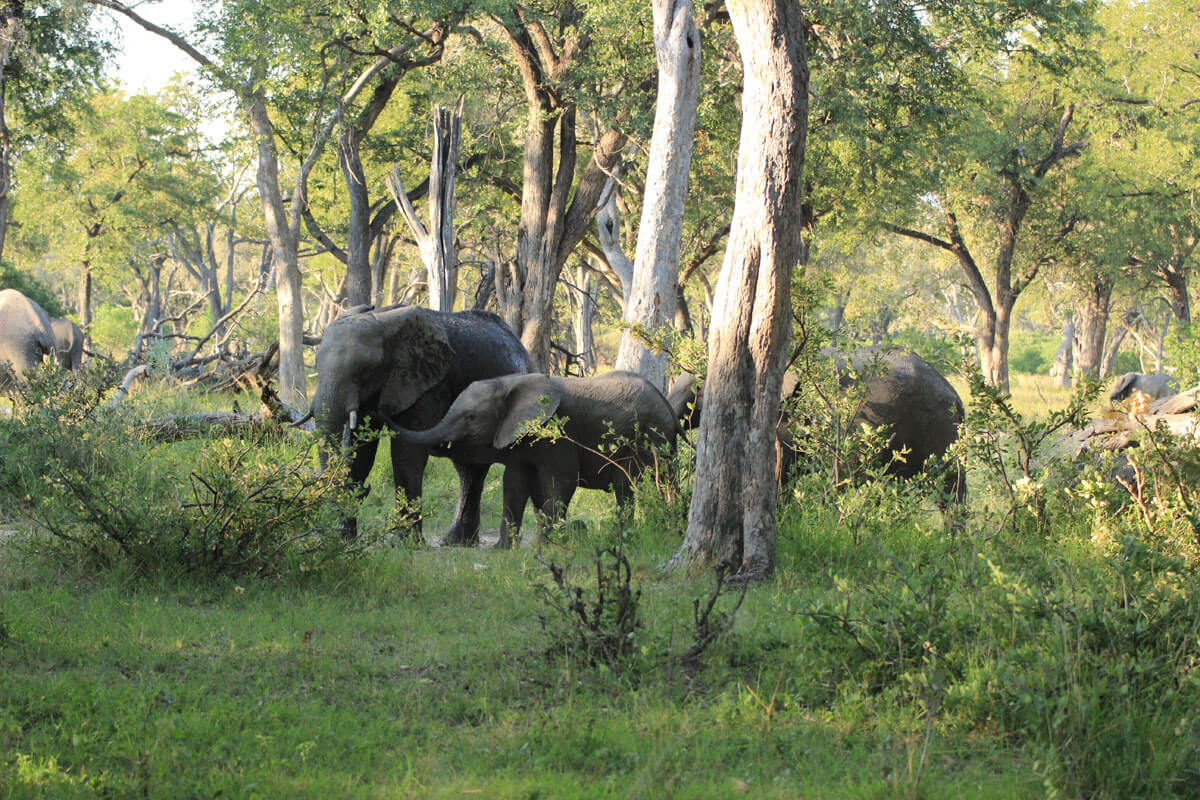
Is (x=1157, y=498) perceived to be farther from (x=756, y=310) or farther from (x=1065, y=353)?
(x=1065, y=353)

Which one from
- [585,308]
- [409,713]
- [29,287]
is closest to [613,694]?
[409,713]

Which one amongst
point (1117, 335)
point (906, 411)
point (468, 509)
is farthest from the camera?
point (1117, 335)

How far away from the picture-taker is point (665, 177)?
41.4 feet

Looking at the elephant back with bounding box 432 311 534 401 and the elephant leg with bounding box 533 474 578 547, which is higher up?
the elephant back with bounding box 432 311 534 401

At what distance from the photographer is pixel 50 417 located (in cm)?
1007

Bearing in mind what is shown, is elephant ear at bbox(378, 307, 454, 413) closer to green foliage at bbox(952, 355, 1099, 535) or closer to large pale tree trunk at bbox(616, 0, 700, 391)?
large pale tree trunk at bbox(616, 0, 700, 391)

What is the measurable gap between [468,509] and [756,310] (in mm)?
3958

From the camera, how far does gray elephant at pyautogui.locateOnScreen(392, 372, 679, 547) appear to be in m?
9.32

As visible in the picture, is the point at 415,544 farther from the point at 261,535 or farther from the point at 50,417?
the point at 50,417

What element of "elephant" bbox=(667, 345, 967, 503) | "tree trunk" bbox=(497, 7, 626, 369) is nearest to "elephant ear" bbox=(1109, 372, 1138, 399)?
"elephant" bbox=(667, 345, 967, 503)

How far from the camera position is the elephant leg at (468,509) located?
33.5ft

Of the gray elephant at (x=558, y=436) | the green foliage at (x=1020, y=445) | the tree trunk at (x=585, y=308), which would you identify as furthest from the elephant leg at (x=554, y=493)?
the tree trunk at (x=585, y=308)

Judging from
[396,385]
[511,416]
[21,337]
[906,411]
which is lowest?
[511,416]

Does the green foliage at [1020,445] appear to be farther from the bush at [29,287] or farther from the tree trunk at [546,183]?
the bush at [29,287]
